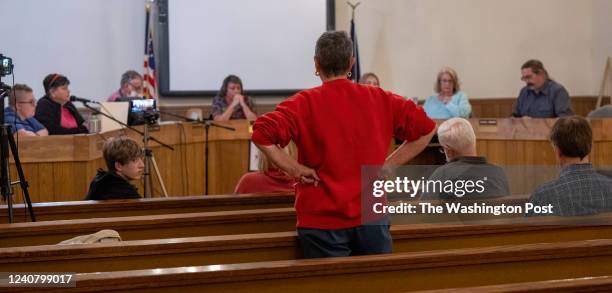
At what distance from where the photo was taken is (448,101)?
805 centimetres

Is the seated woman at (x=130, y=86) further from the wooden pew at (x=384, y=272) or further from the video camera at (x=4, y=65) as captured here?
the wooden pew at (x=384, y=272)

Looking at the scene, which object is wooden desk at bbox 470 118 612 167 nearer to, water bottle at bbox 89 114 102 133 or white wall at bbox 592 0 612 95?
white wall at bbox 592 0 612 95

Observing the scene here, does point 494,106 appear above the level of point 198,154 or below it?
above

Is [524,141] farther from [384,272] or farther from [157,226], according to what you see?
[384,272]

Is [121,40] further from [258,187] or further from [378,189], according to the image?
[378,189]

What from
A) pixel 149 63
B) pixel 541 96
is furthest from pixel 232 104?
pixel 541 96

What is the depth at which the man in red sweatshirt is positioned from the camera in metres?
2.91

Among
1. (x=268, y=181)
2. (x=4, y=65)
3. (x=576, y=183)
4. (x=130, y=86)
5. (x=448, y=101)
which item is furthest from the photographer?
(x=448, y=101)

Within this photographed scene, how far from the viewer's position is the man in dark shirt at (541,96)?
25.5 ft

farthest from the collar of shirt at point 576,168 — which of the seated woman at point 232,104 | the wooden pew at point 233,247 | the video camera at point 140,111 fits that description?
the seated woman at point 232,104

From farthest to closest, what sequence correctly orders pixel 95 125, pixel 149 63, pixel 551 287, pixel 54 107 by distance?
pixel 149 63 → pixel 54 107 → pixel 95 125 → pixel 551 287

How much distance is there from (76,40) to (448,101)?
3.76 meters

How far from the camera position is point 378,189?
2984 millimetres

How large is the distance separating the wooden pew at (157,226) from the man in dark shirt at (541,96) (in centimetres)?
491
